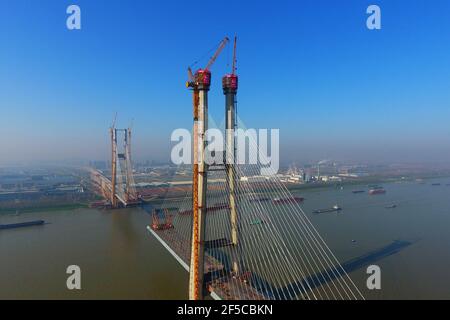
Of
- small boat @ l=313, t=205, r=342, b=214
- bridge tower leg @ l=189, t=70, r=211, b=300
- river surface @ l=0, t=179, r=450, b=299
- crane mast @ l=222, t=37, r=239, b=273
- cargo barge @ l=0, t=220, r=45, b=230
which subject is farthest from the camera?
small boat @ l=313, t=205, r=342, b=214

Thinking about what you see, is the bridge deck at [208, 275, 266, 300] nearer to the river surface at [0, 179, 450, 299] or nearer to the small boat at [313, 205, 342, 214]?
the river surface at [0, 179, 450, 299]

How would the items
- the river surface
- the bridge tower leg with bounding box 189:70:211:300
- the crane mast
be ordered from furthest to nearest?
the river surface → the crane mast → the bridge tower leg with bounding box 189:70:211:300

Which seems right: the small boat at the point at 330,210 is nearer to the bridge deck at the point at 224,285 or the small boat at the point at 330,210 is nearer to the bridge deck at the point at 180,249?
the bridge deck at the point at 180,249

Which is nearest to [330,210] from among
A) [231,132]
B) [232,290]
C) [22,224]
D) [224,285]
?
[231,132]

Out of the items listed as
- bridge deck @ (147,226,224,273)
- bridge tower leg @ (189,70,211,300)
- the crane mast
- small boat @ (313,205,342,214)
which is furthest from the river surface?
the crane mast

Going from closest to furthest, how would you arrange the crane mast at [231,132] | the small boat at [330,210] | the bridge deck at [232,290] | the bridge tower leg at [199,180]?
the bridge deck at [232,290] < the bridge tower leg at [199,180] < the crane mast at [231,132] < the small boat at [330,210]

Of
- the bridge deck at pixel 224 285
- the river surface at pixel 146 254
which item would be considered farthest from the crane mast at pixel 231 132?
the river surface at pixel 146 254

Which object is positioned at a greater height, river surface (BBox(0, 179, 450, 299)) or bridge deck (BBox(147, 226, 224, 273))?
bridge deck (BBox(147, 226, 224, 273))
